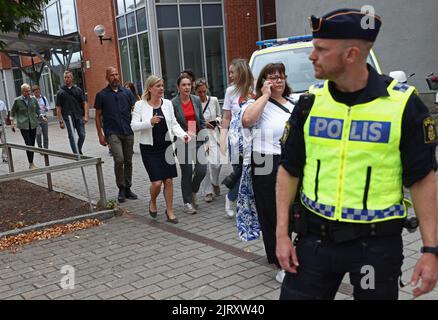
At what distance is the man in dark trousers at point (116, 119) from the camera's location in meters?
7.10

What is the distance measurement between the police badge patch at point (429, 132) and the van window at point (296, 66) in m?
4.48

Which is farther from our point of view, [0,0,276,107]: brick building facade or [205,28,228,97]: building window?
[205,28,228,97]: building window

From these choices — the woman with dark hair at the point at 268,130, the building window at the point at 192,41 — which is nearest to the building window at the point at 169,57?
the building window at the point at 192,41

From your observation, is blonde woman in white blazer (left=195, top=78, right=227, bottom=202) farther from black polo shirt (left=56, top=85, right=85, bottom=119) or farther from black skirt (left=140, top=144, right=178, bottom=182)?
→ black polo shirt (left=56, top=85, right=85, bottom=119)

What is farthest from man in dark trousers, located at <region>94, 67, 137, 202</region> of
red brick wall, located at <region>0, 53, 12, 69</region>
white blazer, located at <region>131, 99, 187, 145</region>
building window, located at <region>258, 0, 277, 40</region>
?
red brick wall, located at <region>0, 53, 12, 69</region>

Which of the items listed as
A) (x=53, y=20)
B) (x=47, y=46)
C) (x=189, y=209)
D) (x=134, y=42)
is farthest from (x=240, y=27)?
(x=189, y=209)

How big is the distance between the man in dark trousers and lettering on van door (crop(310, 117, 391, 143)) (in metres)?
5.38

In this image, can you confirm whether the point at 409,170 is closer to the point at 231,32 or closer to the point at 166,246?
the point at 166,246

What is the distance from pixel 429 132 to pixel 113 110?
224 inches

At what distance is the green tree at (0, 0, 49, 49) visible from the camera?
19.5 feet

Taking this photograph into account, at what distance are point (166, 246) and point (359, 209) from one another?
339cm

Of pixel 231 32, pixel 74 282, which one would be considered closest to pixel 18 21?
pixel 74 282

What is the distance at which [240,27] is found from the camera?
20594 millimetres

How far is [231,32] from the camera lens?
67.1 ft
